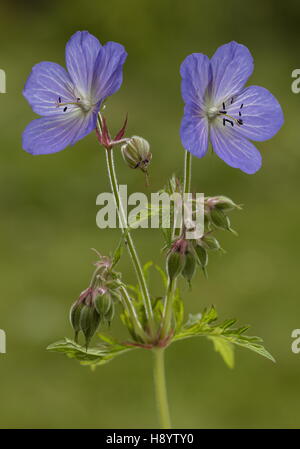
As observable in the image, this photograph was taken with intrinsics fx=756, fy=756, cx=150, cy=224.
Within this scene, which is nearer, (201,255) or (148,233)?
(201,255)

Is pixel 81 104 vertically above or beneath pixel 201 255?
above

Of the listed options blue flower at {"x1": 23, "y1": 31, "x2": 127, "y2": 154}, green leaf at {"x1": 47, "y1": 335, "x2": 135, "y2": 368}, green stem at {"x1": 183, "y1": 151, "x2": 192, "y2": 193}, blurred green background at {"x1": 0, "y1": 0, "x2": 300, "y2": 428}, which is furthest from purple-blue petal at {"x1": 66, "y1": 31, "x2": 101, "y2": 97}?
blurred green background at {"x1": 0, "y1": 0, "x2": 300, "y2": 428}

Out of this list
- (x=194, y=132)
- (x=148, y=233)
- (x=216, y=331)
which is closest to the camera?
(x=194, y=132)

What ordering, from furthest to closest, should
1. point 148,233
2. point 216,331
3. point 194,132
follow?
1. point 148,233
2. point 216,331
3. point 194,132

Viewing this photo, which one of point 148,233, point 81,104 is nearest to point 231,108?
point 81,104

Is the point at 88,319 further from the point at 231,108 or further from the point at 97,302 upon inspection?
the point at 231,108
